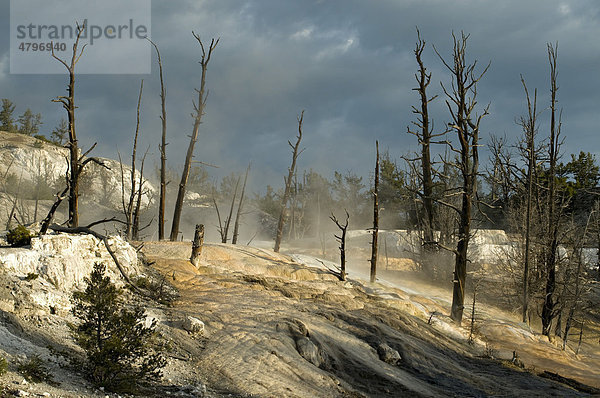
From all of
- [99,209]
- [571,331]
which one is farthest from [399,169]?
[99,209]

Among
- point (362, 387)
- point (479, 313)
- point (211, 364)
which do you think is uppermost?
point (211, 364)

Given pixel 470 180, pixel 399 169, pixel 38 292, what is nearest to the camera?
pixel 38 292

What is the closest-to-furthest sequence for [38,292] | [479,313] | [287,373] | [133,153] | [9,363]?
[9,363]
[38,292]
[287,373]
[479,313]
[133,153]

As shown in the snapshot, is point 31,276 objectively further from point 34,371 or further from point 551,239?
point 551,239

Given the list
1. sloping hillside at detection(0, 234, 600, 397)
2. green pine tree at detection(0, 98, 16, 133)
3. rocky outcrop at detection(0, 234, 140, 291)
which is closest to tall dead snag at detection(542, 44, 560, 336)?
sloping hillside at detection(0, 234, 600, 397)

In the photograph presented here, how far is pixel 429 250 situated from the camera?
102ft

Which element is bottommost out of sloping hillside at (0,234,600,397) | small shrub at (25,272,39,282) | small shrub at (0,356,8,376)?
sloping hillside at (0,234,600,397)

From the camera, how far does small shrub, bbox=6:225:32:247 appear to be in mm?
10359

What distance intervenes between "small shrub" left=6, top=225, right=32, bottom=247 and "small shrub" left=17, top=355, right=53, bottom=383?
4.47 meters

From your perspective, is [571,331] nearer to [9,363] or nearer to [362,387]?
[362,387]

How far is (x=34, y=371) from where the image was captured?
21.0 feet

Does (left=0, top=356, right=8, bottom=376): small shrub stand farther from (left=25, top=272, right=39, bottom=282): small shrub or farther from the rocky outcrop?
the rocky outcrop

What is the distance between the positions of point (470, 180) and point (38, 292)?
54.0ft

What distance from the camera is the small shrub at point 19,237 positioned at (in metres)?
10.4
